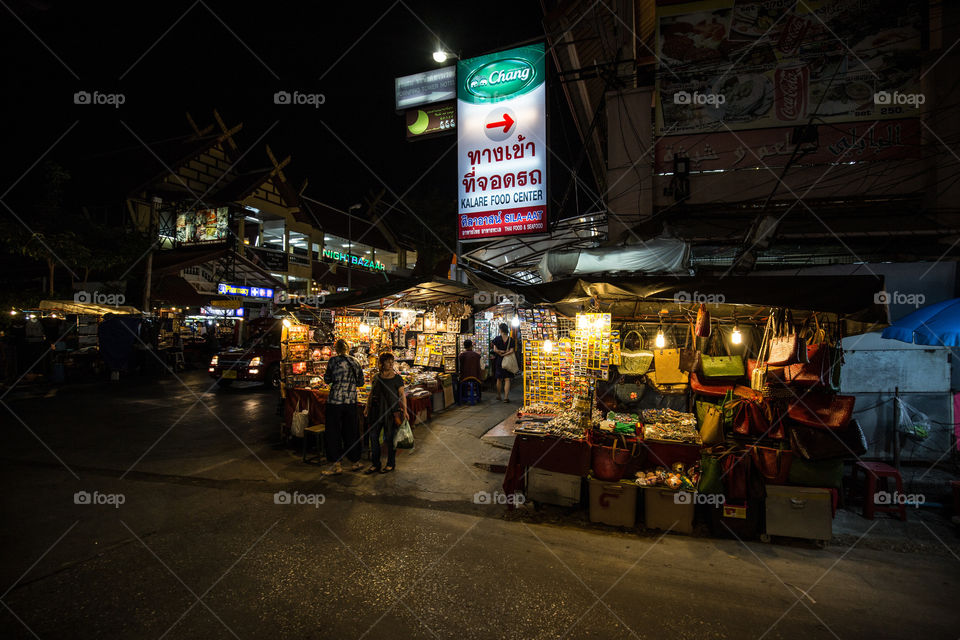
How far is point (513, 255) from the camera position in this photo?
1399cm

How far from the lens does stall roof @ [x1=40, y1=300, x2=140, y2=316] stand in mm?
14953

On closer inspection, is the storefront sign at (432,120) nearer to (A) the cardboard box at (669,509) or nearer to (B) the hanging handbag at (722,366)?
(B) the hanging handbag at (722,366)

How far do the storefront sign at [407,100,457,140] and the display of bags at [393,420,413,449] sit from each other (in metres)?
6.92

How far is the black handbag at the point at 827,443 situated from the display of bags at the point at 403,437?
5656 mm

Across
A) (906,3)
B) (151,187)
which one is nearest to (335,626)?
(906,3)

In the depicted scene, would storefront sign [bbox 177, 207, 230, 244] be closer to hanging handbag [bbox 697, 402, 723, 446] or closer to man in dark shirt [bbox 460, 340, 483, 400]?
man in dark shirt [bbox 460, 340, 483, 400]

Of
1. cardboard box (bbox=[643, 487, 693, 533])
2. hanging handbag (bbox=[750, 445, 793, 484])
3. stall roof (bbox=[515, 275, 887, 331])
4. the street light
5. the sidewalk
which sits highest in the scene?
the street light

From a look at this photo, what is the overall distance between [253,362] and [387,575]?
45.5 feet

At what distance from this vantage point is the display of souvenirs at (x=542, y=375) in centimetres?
818

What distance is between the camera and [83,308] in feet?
52.5

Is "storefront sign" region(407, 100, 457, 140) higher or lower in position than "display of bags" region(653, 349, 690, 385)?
higher

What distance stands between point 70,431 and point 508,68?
41.8 ft

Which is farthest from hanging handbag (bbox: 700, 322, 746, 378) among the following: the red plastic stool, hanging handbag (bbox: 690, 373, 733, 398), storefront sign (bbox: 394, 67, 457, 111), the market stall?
storefront sign (bbox: 394, 67, 457, 111)

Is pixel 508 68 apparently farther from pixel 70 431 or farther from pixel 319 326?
pixel 70 431
